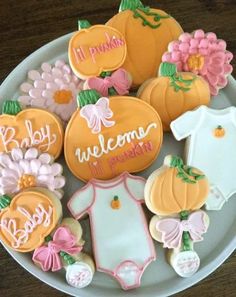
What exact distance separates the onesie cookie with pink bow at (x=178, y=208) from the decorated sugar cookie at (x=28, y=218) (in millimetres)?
133

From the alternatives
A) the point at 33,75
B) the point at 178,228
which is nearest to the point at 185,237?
the point at 178,228

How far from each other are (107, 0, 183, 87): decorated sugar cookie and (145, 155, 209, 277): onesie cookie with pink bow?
0.17 metres

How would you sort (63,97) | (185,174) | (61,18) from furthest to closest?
(61,18) → (63,97) → (185,174)

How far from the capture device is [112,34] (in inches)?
33.8

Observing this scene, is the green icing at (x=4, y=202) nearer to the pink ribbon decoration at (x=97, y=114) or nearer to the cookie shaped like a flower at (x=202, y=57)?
the pink ribbon decoration at (x=97, y=114)

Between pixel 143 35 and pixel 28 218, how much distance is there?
33cm

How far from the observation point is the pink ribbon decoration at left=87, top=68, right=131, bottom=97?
0.84m

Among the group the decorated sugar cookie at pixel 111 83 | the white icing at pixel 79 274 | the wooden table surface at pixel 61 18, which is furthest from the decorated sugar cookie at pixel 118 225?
the wooden table surface at pixel 61 18

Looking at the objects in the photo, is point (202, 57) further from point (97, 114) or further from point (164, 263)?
point (164, 263)

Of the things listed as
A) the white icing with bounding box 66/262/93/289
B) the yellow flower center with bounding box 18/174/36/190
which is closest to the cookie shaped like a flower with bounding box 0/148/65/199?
the yellow flower center with bounding box 18/174/36/190

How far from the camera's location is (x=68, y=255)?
30.6 inches

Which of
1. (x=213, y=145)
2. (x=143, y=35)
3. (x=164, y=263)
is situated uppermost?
(x=143, y=35)

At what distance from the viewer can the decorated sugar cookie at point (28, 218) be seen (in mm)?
771

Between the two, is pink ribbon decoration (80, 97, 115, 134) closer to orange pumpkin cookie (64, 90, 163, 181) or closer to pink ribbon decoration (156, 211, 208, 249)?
orange pumpkin cookie (64, 90, 163, 181)
